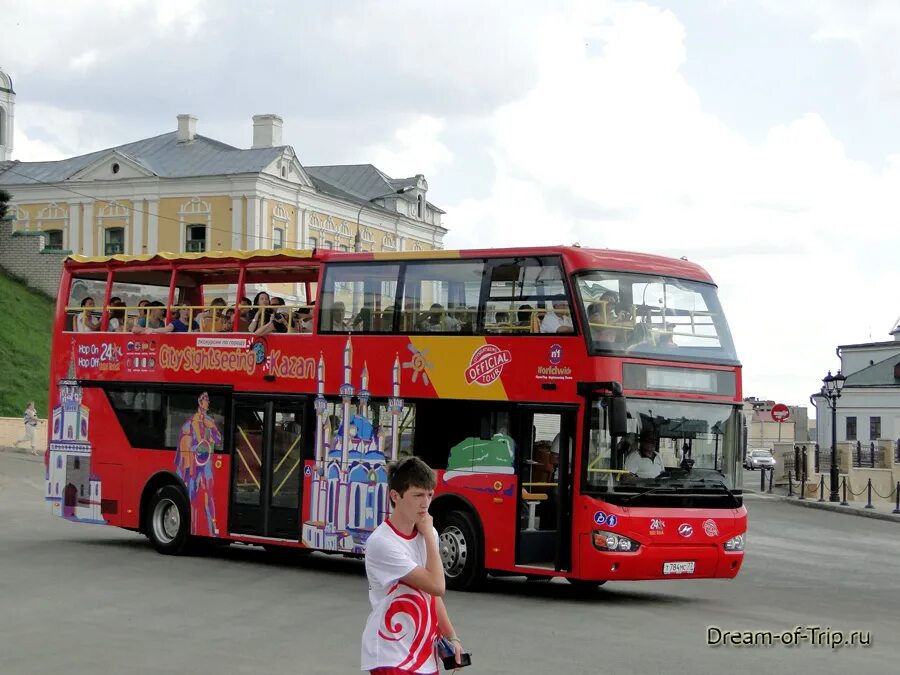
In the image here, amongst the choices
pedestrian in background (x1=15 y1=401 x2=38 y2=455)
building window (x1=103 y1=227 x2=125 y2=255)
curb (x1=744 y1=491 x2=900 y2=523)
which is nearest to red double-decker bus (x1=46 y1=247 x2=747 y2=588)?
curb (x1=744 y1=491 x2=900 y2=523)

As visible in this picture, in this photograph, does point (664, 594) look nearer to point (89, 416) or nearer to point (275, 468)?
point (275, 468)

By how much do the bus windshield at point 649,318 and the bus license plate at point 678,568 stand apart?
2.32 metres

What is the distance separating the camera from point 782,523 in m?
34.2

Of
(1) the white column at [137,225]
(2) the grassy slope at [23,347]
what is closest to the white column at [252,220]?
(1) the white column at [137,225]

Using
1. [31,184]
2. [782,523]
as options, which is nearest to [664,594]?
[782,523]

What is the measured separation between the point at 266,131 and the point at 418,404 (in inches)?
2408

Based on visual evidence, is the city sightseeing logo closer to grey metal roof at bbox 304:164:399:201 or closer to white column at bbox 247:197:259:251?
white column at bbox 247:197:259:251

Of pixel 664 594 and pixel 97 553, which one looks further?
pixel 97 553

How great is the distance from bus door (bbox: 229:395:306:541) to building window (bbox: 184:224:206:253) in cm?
5494

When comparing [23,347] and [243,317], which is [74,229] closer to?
[23,347]

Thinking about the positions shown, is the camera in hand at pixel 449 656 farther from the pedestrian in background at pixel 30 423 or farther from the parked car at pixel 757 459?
the parked car at pixel 757 459

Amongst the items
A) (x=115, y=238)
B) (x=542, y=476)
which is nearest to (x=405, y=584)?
(x=542, y=476)

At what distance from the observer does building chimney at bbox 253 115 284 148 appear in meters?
77.1

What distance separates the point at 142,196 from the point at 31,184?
697cm
